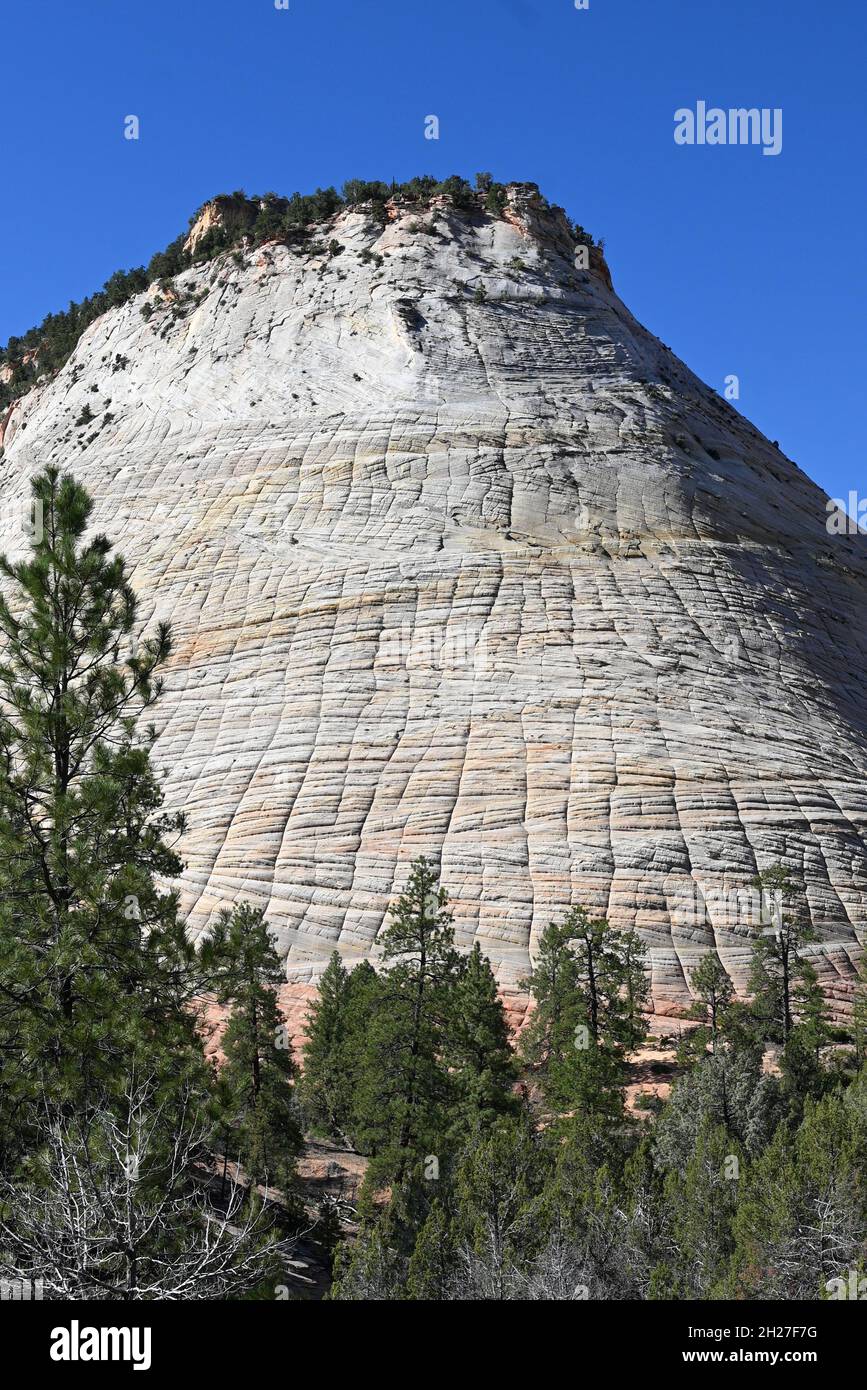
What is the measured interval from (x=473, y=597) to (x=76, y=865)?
1024 inches

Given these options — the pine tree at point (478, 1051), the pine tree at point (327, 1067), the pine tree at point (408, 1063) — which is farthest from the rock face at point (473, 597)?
the pine tree at point (408, 1063)

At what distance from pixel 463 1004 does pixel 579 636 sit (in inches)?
616

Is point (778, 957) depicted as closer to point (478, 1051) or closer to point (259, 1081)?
point (478, 1051)

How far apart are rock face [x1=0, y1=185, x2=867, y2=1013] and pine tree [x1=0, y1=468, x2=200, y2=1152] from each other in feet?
52.4

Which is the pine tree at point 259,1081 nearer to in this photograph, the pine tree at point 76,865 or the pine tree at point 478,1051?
the pine tree at point 478,1051

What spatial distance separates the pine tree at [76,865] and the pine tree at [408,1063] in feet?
23.3

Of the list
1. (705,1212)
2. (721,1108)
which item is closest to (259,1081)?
(721,1108)

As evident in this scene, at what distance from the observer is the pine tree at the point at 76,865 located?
449 inches

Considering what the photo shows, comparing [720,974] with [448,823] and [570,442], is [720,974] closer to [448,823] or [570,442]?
[448,823]

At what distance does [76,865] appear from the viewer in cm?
1202

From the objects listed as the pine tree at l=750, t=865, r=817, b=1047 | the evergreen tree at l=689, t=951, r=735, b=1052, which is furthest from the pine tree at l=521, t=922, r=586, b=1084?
the pine tree at l=750, t=865, r=817, b=1047

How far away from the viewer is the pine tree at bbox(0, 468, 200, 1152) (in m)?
11.4

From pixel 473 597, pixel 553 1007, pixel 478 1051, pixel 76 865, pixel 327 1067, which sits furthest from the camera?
pixel 473 597

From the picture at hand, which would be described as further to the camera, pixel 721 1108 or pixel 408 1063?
pixel 408 1063
